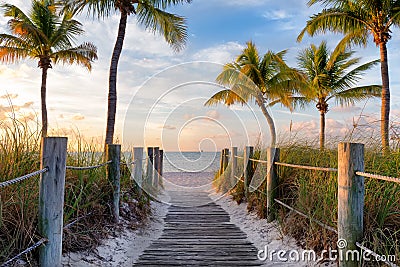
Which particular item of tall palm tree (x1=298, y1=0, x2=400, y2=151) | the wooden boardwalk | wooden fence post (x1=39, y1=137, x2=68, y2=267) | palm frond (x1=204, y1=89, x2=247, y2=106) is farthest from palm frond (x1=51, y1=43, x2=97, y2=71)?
wooden fence post (x1=39, y1=137, x2=68, y2=267)

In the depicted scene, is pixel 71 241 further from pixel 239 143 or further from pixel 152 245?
pixel 239 143

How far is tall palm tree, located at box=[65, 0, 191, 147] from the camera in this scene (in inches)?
367

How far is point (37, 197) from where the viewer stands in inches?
119

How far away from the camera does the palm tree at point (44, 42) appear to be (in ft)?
53.7

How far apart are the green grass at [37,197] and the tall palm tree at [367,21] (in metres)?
11.6

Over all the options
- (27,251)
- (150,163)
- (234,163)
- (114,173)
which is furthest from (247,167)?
(27,251)

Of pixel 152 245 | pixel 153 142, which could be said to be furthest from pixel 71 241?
pixel 153 142

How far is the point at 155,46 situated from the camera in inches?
442

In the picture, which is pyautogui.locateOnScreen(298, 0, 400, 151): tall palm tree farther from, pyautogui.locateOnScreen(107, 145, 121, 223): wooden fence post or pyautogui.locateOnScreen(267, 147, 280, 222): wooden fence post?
pyautogui.locateOnScreen(107, 145, 121, 223): wooden fence post

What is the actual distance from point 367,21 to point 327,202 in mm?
12692

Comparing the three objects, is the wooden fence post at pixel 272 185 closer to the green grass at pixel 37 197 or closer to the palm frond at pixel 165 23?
the green grass at pixel 37 197

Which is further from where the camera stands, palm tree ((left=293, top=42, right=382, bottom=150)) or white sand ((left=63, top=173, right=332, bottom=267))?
palm tree ((left=293, top=42, right=382, bottom=150))

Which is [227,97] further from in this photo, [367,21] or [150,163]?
[150,163]

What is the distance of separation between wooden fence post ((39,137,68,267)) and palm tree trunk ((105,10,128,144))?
→ 631cm
